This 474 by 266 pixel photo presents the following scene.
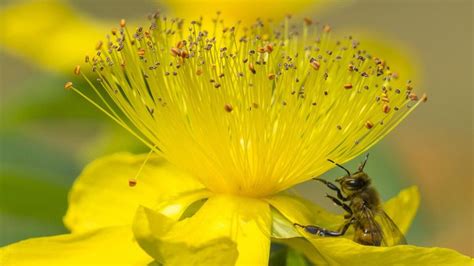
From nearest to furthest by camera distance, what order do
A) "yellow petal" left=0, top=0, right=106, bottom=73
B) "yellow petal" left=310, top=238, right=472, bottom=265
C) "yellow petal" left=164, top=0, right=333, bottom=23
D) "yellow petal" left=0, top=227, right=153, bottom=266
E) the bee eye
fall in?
"yellow petal" left=310, top=238, right=472, bottom=265 → "yellow petal" left=0, top=227, right=153, bottom=266 → the bee eye → "yellow petal" left=0, top=0, right=106, bottom=73 → "yellow petal" left=164, top=0, right=333, bottom=23

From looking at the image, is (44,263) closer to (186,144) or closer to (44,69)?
(186,144)

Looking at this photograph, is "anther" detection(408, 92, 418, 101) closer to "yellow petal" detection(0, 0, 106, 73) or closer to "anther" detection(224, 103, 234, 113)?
"anther" detection(224, 103, 234, 113)

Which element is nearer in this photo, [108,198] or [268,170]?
[268,170]

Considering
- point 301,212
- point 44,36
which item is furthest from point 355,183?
point 44,36

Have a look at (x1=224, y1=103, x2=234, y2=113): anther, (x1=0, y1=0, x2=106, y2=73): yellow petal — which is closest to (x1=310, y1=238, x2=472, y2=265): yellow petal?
(x1=224, y1=103, x2=234, y2=113): anther

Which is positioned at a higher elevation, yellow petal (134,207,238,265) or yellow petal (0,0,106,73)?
yellow petal (0,0,106,73)

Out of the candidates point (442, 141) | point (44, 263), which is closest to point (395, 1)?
point (442, 141)

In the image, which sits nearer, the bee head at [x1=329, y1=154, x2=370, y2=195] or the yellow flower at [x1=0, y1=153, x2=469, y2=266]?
the yellow flower at [x1=0, y1=153, x2=469, y2=266]

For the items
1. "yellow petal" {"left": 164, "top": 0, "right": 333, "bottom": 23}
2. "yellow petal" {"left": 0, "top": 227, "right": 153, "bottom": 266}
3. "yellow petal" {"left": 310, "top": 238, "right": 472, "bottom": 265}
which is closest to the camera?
"yellow petal" {"left": 310, "top": 238, "right": 472, "bottom": 265}

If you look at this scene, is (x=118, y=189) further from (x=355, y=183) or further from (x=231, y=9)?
(x=231, y=9)
